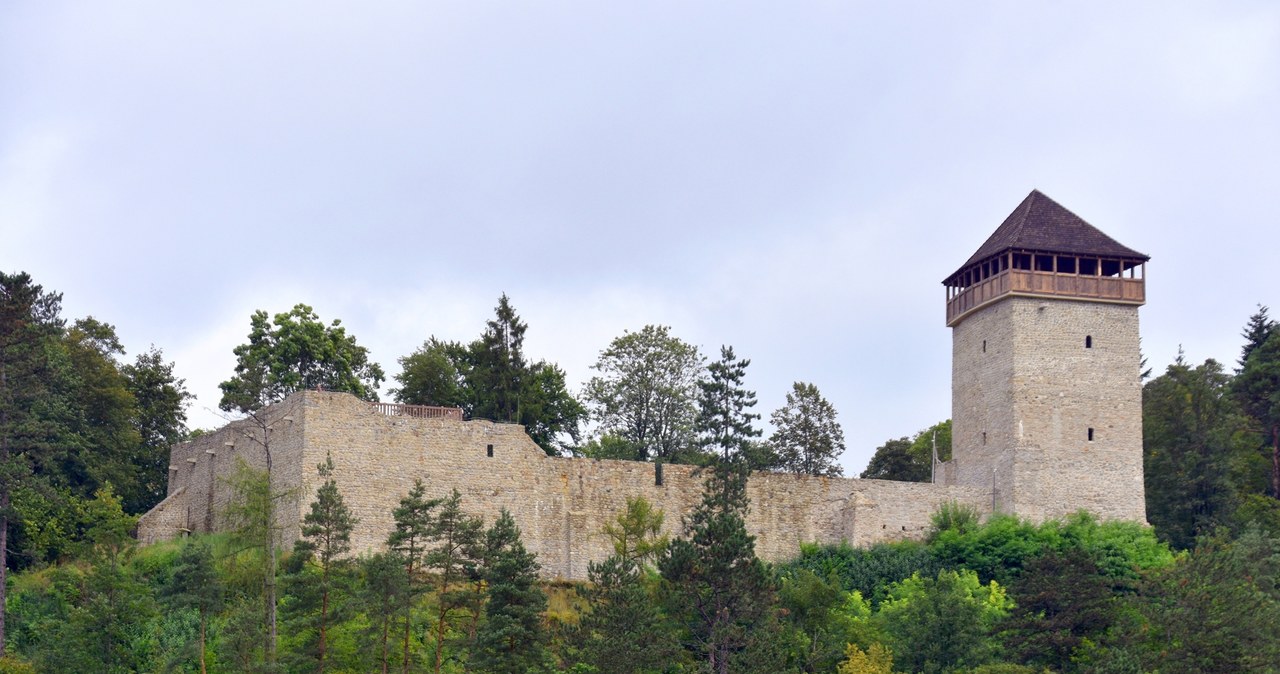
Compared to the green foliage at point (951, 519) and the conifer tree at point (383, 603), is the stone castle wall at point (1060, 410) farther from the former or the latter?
the conifer tree at point (383, 603)

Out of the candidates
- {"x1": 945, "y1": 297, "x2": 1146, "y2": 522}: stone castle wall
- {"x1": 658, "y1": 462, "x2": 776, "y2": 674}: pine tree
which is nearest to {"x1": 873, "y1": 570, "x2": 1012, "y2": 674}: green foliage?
{"x1": 658, "y1": 462, "x2": 776, "y2": 674}: pine tree

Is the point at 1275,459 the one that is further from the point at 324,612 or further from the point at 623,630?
the point at 324,612

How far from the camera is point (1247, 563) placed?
4244cm

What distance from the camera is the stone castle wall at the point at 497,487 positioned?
42375mm

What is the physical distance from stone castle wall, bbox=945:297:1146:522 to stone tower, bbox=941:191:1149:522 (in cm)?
2

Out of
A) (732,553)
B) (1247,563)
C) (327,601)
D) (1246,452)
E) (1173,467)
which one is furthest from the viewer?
(1246,452)

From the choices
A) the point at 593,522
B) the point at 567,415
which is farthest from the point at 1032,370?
the point at 567,415

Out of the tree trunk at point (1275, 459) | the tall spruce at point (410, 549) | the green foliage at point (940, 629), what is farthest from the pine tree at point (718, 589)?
the tree trunk at point (1275, 459)

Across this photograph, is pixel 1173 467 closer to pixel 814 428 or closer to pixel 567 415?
pixel 814 428

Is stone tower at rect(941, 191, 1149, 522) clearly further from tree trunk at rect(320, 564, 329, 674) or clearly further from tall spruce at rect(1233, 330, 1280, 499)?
tree trunk at rect(320, 564, 329, 674)

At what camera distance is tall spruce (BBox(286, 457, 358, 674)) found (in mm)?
35094

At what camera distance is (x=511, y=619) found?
113 ft

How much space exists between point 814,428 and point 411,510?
2524cm

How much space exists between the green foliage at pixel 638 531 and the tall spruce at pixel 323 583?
26.0 feet
